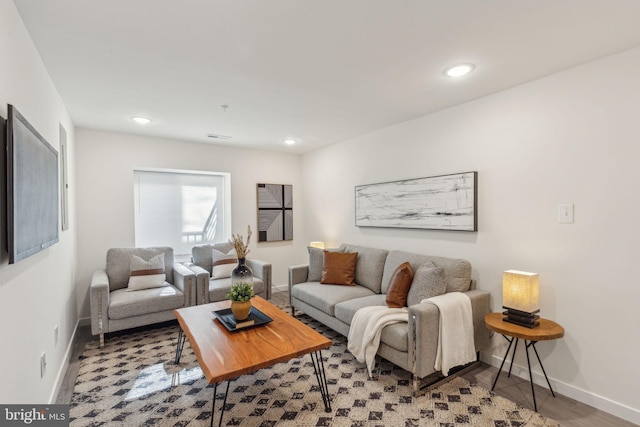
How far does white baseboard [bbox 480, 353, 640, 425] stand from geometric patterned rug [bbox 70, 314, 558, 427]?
42 centimetres

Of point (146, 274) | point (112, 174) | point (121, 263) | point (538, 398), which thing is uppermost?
point (112, 174)

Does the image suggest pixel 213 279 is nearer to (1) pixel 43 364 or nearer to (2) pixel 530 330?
(1) pixel 43 364

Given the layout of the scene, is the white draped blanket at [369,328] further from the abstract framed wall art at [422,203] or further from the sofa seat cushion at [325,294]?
the abstract framed wall art at [422,203]

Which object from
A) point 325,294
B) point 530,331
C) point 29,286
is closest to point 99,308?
point 29,286

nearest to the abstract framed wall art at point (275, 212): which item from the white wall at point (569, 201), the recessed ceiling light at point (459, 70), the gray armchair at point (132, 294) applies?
the gray armchair at point (132, 294)

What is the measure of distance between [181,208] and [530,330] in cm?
427

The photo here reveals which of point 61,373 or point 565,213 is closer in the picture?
point 565,213

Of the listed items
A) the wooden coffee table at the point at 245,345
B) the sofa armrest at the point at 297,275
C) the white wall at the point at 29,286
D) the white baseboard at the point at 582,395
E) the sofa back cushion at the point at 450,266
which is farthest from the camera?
the sofa armrest at the point at 297,275

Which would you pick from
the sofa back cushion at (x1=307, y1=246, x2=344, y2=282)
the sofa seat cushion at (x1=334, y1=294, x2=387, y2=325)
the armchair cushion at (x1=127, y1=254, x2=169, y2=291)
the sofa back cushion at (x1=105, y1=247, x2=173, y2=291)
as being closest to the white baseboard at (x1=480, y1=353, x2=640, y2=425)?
the sofa seat cushion at (x1=334, y1=294, x2=387, y2=325)

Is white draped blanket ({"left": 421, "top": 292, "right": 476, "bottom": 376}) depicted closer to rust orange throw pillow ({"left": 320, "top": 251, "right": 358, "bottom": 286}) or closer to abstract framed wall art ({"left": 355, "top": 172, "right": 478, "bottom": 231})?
abstract framed wall art ({"left": 355, "top": 172, "right": 478, "bottom": 231})

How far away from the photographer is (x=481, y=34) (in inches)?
69.6

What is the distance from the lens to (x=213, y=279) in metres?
3.97

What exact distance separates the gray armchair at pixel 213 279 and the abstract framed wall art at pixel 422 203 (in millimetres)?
1456

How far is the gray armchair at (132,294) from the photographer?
300cm
